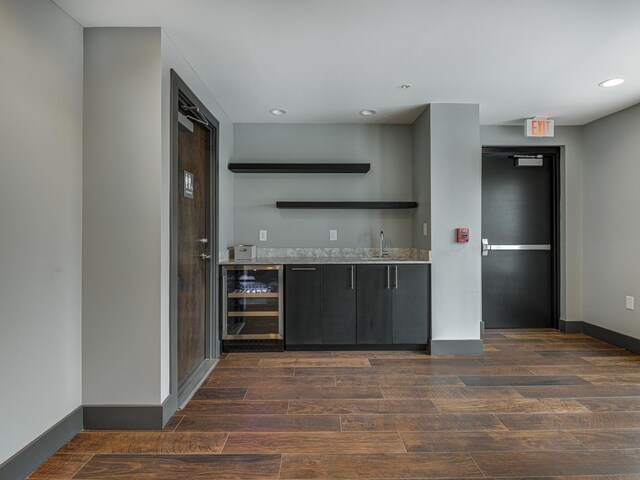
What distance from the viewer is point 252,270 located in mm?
3691

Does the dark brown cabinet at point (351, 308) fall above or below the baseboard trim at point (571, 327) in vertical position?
above

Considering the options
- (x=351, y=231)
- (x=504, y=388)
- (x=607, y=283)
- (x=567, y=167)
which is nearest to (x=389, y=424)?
(x=504, y=388)

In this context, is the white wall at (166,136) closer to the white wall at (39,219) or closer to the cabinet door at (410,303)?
the white wall at (39,219)

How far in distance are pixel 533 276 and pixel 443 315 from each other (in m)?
1.67

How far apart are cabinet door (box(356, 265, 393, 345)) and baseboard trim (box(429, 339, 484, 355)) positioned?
1.43 ft

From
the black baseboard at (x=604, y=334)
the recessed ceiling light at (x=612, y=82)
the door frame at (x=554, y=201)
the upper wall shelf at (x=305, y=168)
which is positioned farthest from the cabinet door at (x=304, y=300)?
the black baseboard at (x=604, y=334)

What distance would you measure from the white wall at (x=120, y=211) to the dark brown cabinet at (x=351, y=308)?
1611 mm

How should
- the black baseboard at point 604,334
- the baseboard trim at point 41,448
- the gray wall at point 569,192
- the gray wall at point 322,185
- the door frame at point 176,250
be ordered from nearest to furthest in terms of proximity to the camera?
the baseboard trim at point 41,448, the door frame at point 176,250, the black baseboard at point 604,334, the gray wall at point 322,185, the gray wall at point 569,192

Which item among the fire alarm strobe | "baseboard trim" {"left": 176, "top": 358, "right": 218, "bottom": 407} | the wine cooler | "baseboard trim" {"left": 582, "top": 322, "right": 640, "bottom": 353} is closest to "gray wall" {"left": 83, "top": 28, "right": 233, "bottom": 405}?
"baseboard trim" {"left": 176, "top": 358, "right": 218, "bottom": 407}

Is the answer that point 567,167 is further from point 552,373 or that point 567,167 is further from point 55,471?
point 55,471

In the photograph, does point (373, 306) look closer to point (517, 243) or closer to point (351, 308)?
point (351, 308)

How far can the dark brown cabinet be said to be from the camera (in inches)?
144

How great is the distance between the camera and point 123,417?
2.24m

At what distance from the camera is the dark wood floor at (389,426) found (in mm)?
1856
